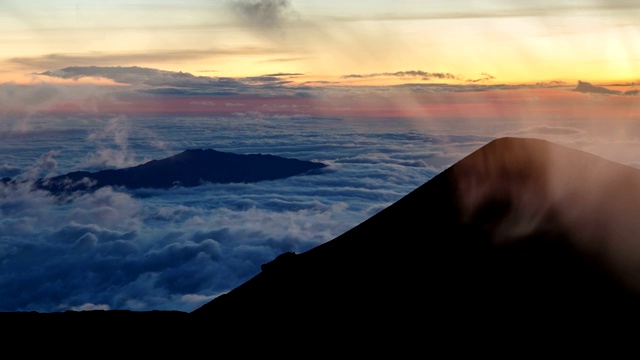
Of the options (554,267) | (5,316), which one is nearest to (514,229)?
(554,267)

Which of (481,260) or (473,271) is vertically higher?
(481,260)

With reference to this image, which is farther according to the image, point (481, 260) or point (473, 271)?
point (481, 260)

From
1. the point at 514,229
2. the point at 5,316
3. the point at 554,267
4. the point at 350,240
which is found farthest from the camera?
the point at 5,316

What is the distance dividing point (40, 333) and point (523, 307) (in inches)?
926

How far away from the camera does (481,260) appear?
23812 mm

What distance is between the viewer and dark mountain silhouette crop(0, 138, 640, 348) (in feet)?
71.3

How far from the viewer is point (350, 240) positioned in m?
27.5

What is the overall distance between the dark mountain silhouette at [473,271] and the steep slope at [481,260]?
0.15 ft

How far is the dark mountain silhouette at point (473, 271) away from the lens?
21.7 metres

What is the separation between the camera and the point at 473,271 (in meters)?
23.4

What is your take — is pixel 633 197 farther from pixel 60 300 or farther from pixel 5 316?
pixel 60 300

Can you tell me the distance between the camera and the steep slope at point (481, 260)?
2219 centimetres

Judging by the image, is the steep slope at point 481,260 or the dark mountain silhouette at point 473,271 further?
the steep slope at point 481,260

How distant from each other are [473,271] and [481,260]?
23.6 inches
